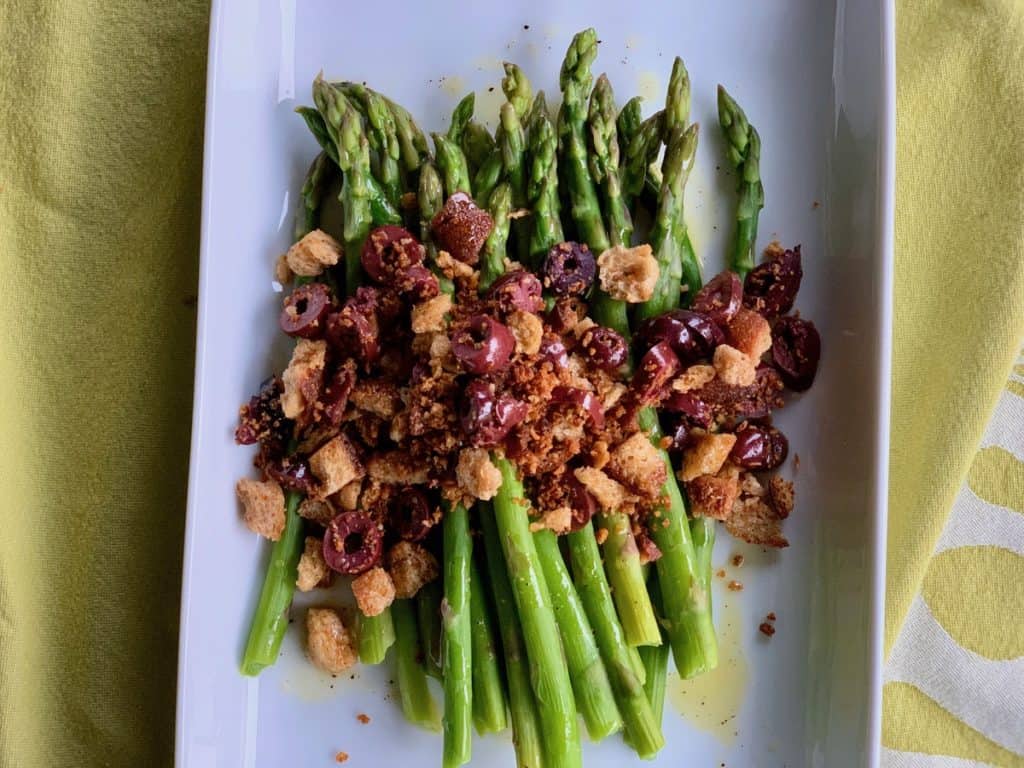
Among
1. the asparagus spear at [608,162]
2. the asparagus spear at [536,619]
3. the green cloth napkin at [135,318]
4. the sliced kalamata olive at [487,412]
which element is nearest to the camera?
the sliced kalamata olive at [487,412]

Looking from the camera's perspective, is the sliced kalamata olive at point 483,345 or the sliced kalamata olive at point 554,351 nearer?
the sliced kalamata olive at point 483,345

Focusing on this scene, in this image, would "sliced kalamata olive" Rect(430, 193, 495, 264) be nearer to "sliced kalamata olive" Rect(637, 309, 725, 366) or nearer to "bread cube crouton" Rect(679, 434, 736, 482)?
"sliced kalamata olive" Rect(637, 309, 725, 366)

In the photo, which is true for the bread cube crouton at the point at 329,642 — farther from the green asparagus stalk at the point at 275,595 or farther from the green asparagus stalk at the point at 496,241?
the green asparagus stalk at the point at 496,241

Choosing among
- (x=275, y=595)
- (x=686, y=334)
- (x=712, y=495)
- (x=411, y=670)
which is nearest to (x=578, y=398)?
(x=686, y=334)

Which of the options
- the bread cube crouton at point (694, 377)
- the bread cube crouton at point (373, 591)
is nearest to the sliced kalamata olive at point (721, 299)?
the bread cube crouton at point (694, 377)

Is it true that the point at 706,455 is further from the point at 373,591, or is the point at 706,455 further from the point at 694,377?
the point at 373,591

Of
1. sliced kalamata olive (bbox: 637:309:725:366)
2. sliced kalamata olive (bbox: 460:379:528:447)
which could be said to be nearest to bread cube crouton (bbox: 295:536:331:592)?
sliced kalamata olive (bbox: 460:379:528:447)
